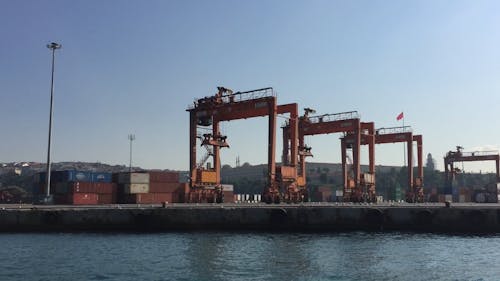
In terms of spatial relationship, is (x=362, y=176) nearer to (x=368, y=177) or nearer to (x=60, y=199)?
(x=368, y=177)

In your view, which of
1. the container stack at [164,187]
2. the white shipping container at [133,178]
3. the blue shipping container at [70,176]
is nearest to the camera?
the blue shipping container at [70,176]

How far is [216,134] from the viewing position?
73.2 m

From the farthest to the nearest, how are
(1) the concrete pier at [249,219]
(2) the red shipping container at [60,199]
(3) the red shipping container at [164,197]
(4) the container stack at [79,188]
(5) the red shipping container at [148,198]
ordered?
(3) the red shipping container at [164,197] < (5) the red shipping container at [148,198] < (2) the red shipping container at [60,199] < (4) the container stack at [79,188] < (1) the concrete pier at [249,219]

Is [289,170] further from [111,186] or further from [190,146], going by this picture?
[111,186]

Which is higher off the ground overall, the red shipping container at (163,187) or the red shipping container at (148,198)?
the red shipping container at (163,187)

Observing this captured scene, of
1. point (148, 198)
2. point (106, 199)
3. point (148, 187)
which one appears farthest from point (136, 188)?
point (106, 199)

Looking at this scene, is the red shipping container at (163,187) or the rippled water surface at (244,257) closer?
the rippled water surface at (244,257)

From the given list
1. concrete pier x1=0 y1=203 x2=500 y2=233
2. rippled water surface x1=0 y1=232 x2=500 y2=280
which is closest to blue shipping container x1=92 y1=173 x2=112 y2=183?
concrete pier x1=0 y1=203 x2=500 y2=233

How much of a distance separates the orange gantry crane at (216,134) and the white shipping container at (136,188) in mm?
11199

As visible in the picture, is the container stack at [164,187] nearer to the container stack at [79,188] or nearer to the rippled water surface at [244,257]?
the container stack at [79,188]

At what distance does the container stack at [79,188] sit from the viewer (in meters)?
73.9

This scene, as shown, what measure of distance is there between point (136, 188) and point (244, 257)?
49.7 m

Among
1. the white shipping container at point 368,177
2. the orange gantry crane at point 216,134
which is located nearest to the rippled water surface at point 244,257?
the orange gantry crane at point 216,134

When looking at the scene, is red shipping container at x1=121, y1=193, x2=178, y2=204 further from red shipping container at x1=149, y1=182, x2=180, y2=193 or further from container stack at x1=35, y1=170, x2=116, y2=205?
container stack at x1=35, y1=170, x2=116, y2=205
